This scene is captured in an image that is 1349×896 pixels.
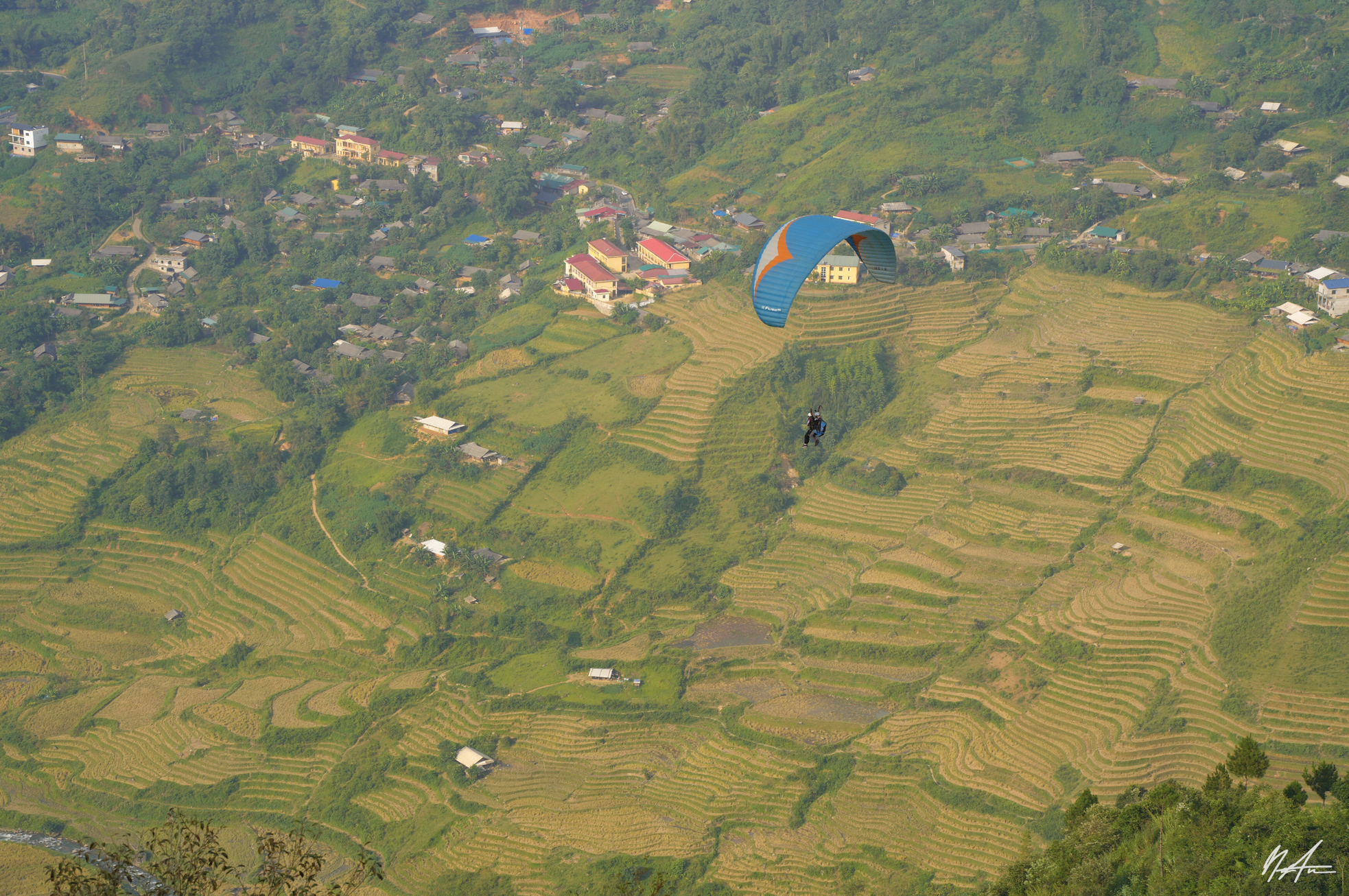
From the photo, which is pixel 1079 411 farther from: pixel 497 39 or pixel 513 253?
pixel 497 39

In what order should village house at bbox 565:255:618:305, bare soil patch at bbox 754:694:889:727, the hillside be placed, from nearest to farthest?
1. the hillside
2. bare soil patch at bbox 754:694:889:727
3. village house at bbox 565:255:618:305

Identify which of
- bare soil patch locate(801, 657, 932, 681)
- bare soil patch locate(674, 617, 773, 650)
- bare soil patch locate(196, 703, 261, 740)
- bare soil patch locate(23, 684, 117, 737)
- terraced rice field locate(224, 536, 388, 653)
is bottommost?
bare soil patch locate(23, 684, 117, 737)

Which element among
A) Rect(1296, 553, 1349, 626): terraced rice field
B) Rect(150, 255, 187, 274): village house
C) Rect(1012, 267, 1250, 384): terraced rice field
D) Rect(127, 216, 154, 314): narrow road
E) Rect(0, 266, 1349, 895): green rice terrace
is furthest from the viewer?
Rect(150, 255, 187, 274): village house

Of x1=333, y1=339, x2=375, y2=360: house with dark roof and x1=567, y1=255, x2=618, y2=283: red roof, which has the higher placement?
x1=567, y1=255, x2=618, y2=283: red roof

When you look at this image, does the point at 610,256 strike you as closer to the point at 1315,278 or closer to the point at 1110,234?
the point at 1110,234

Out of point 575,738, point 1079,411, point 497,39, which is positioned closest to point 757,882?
point 575,738

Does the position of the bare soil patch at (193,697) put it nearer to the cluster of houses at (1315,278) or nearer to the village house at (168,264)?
the village house at (168,264)

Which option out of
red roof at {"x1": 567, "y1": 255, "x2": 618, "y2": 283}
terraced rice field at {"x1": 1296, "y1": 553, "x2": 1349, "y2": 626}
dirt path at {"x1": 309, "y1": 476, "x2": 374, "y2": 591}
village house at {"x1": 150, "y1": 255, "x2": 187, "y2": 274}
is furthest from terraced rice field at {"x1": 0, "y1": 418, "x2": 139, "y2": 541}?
terraced rice field at {"x1": 1296, "y1": 553, "x2": 1349, "y2": 626}

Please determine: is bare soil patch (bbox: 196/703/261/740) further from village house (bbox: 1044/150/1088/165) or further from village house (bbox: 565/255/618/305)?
village house (bbox: 1044/150/1088/165)
